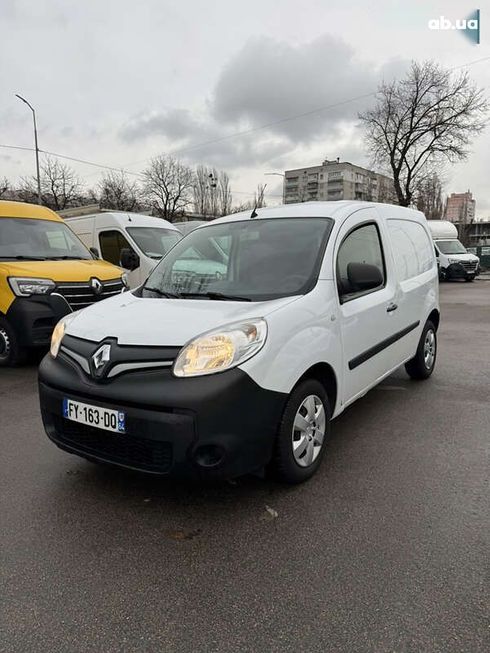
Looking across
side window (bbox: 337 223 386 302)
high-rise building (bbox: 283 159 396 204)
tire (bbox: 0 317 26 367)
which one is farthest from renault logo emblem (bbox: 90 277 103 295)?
high-rise building (bbox: 283 159 396 204)

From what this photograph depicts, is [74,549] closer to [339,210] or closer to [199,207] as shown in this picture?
[339,210]

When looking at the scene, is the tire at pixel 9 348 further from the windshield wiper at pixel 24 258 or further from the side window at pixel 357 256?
the side window at pixel 357 256

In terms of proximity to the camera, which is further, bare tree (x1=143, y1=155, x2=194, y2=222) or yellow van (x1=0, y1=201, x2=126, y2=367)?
bare tree (x1=143, y1=155, x2=194, y2=222)

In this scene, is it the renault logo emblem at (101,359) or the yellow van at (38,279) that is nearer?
the renault logo emblem at (101,359)

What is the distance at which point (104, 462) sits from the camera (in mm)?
2736

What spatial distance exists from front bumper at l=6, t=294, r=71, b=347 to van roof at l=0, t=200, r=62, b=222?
187 cm

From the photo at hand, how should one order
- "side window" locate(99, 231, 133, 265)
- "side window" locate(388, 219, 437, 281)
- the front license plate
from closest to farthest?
the front license plate, "side window" locate(388, 219, 437, 281), "side window" locate(99, 231, 133, 265)

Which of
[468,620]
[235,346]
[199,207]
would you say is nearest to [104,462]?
[235,346]

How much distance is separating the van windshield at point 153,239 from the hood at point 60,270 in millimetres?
2804

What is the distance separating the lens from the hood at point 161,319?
8.84 feet

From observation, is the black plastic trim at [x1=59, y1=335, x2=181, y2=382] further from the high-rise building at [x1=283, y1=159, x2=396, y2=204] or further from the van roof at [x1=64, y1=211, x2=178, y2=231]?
the high-rise building at [x1=283, y1=159, x2=396, y2=204]

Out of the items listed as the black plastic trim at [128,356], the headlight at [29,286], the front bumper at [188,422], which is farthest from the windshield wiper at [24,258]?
the front bumper at [188,422]

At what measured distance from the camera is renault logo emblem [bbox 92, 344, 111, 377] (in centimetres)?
269

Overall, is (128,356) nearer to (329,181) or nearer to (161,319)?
(161,319)
